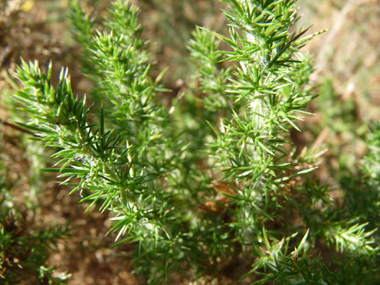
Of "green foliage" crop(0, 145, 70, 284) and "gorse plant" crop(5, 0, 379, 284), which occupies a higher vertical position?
"gorse plant" crop(5, 0, 379, 284)

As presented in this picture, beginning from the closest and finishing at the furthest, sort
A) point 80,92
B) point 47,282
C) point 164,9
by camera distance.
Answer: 1. point 47,282
2. point 80,92
3. point 164,9

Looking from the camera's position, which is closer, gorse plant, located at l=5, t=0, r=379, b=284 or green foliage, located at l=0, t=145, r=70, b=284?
gorse plant, located at l=5, t=0, r=379, b=284

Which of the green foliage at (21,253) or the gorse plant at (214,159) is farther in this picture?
the green foliage at (21,253)

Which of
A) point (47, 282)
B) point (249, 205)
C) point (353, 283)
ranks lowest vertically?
point (47, 282)

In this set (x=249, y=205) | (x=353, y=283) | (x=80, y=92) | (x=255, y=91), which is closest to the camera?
(x=353, y=283)

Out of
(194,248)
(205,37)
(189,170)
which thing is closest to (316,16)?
(205,37)

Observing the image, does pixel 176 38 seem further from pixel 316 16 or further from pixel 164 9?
pixel 316 16

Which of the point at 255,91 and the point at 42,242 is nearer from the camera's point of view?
the point at 255,91

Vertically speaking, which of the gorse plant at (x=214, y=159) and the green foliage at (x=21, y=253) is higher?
the gorse plant at (x=214, y=159)
